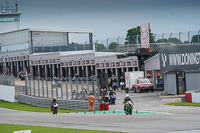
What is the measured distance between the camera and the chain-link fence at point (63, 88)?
4009 centimetres

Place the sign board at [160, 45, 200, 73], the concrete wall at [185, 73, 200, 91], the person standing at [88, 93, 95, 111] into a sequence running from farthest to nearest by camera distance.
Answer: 1. the sign board at [160, 45, 200, 73]
2. the concrete wall at [185, 73, 200, 91]
3. the person standing at [88, 93, 95, 111]

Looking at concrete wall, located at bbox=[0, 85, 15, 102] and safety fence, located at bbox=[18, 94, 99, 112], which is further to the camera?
concrete wall, located at bbox=[0, 85, 15, 102]

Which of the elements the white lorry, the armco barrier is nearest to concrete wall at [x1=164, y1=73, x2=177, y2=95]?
the white lorry

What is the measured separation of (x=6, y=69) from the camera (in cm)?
8494

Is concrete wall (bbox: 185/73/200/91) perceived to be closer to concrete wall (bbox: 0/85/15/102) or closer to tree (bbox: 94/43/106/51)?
concrete wall (bbox: 0/85/15/102)

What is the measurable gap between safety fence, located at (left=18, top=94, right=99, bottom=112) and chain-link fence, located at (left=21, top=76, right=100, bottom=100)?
23.0 inches

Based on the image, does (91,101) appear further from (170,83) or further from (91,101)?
(170,83)

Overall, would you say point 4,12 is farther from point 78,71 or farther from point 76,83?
point 76,83

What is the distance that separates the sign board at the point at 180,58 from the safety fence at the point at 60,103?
1104 centimetres

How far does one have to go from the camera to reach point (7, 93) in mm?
55188

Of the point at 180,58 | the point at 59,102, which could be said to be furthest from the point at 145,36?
the point at 59,102

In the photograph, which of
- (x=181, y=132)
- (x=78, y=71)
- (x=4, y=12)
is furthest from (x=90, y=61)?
(x=181, y=132)

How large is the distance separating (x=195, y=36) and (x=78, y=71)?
23320 millimetres

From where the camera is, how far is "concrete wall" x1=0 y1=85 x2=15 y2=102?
53759mm
